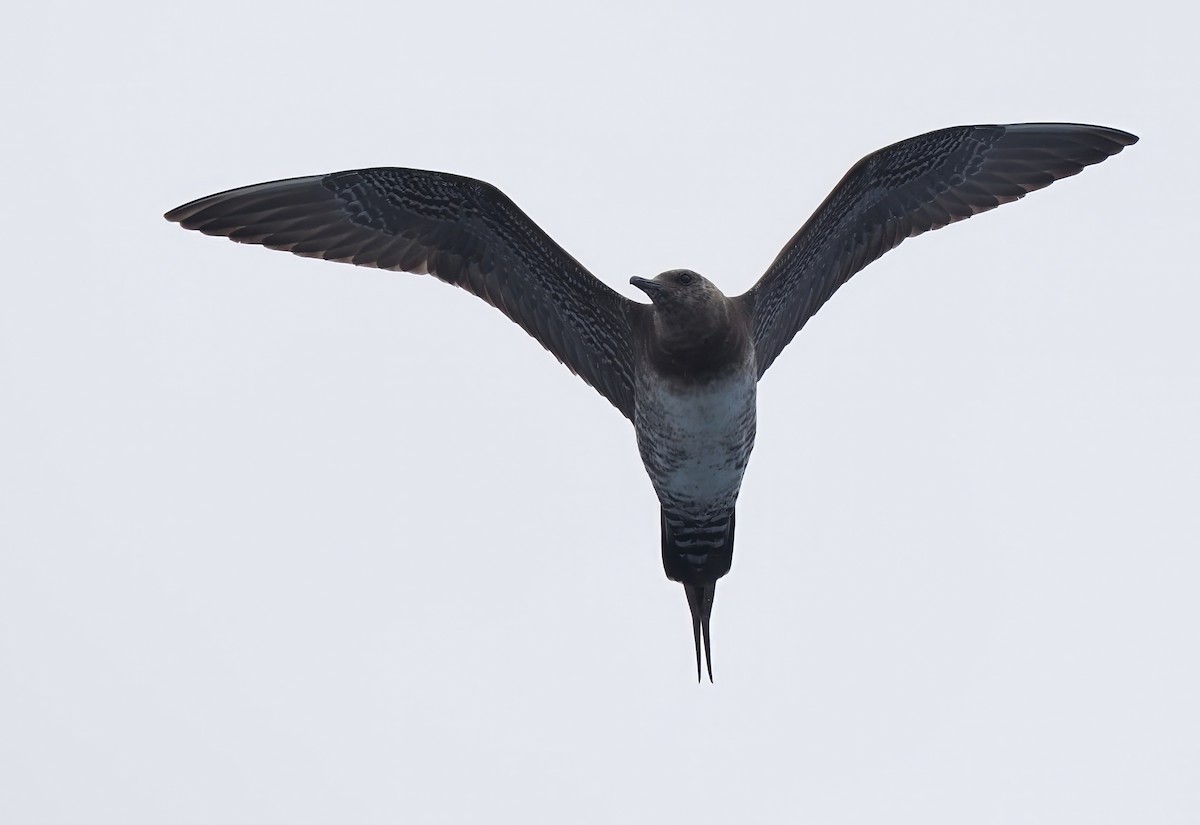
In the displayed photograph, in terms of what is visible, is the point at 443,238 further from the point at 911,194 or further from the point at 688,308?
the point at 911,194

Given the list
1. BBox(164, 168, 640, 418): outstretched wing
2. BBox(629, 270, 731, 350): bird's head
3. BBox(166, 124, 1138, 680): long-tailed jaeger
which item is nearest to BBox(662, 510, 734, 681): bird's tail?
BBox(166, 124, 1138, 680): long-tailed jaeger

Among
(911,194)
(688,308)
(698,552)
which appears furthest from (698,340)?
(911,194)

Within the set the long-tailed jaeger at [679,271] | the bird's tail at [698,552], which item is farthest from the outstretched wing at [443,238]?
the bird's tail at [698,552]

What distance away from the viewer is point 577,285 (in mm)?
10719

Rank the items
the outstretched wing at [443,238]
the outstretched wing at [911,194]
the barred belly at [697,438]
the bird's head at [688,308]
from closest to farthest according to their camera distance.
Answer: the bird's head at [688,308] < the barred belly at [697,438] < the outstretched wing at [443,238] < the outstretched wing at [911,194]

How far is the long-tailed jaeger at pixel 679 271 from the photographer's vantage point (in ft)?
32.5

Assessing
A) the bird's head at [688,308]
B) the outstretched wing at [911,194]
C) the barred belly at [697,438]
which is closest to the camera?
the bird's head at [688,308]

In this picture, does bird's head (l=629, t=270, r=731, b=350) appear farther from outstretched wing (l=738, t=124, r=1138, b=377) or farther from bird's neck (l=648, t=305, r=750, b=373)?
outstretched wing (l=738, t=124, r=1138, b=377)

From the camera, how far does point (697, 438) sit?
10.0 m

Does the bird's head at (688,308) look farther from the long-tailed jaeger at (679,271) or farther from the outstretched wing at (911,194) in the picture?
the outstretched wing at (911,194)

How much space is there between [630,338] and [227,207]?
3.11m

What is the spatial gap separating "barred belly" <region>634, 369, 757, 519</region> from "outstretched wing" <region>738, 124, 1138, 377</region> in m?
1.01

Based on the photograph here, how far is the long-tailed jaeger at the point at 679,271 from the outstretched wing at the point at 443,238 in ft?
0.04

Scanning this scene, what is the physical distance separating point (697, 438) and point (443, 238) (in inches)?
99.2
